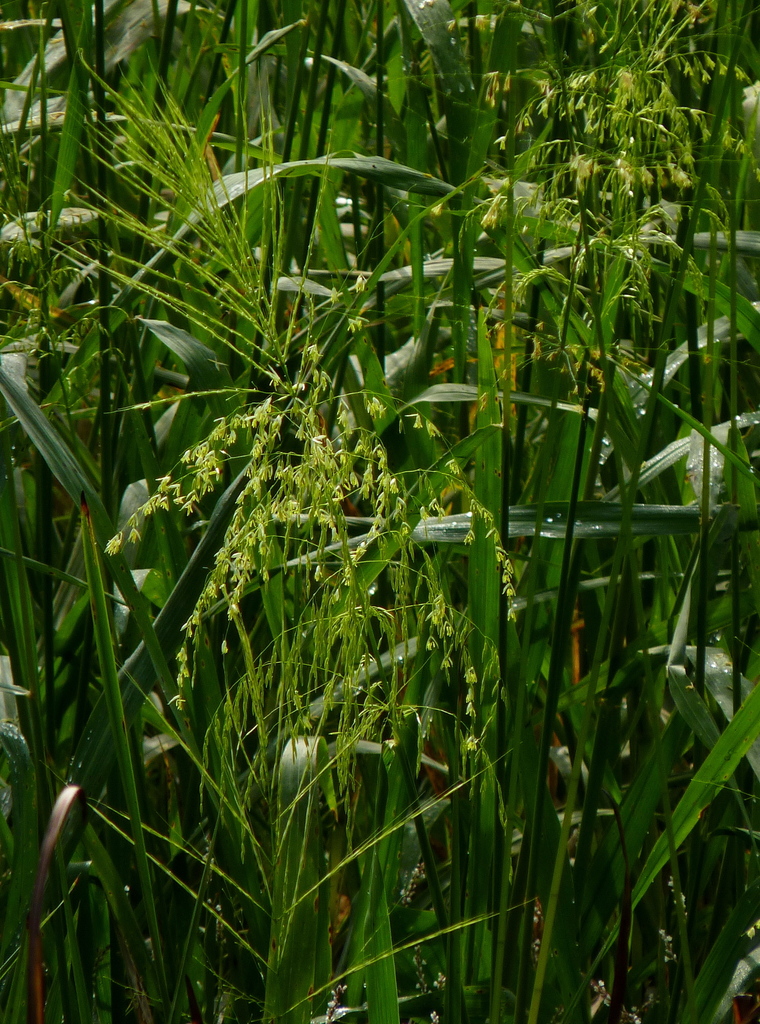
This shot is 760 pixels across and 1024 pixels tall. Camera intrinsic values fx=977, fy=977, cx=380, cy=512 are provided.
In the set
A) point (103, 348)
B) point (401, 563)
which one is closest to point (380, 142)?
point (103, 348)

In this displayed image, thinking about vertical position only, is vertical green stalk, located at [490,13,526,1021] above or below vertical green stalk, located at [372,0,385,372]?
below

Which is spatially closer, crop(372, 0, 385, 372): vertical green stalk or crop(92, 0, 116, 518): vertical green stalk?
crop(92, 0, 116, 518): vertical green stalk

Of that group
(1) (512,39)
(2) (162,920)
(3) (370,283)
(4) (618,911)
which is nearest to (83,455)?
(3) (370,283)

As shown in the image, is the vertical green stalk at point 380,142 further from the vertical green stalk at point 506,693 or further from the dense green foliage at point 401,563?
the vertical green stalk at point 506,693

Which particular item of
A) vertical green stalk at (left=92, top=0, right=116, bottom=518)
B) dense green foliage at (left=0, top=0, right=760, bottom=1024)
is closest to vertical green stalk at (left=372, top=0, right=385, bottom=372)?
dense green foliage at (left=0, top=0, right=760, bottom=1024)

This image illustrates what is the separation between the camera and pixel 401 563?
597mm

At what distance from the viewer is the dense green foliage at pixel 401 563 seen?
62 centimetres

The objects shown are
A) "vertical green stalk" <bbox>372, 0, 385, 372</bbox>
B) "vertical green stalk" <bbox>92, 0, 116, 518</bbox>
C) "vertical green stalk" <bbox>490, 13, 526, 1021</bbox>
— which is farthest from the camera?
"vertical green stalk" <bbox>372, 0, 385, 372</bbox>

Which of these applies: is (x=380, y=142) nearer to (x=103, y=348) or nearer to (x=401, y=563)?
(x=103, y=348)

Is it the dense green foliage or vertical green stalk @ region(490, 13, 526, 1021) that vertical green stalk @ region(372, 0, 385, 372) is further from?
vertical green stalk @ region(490, 13, 526, 1021)

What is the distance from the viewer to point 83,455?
0.88m

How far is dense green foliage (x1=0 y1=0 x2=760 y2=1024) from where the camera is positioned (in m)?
0.62

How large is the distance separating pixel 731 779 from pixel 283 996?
37cm

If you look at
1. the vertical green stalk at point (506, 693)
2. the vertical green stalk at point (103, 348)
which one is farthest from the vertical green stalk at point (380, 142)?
the vertical green stalk at point (103, 348)
